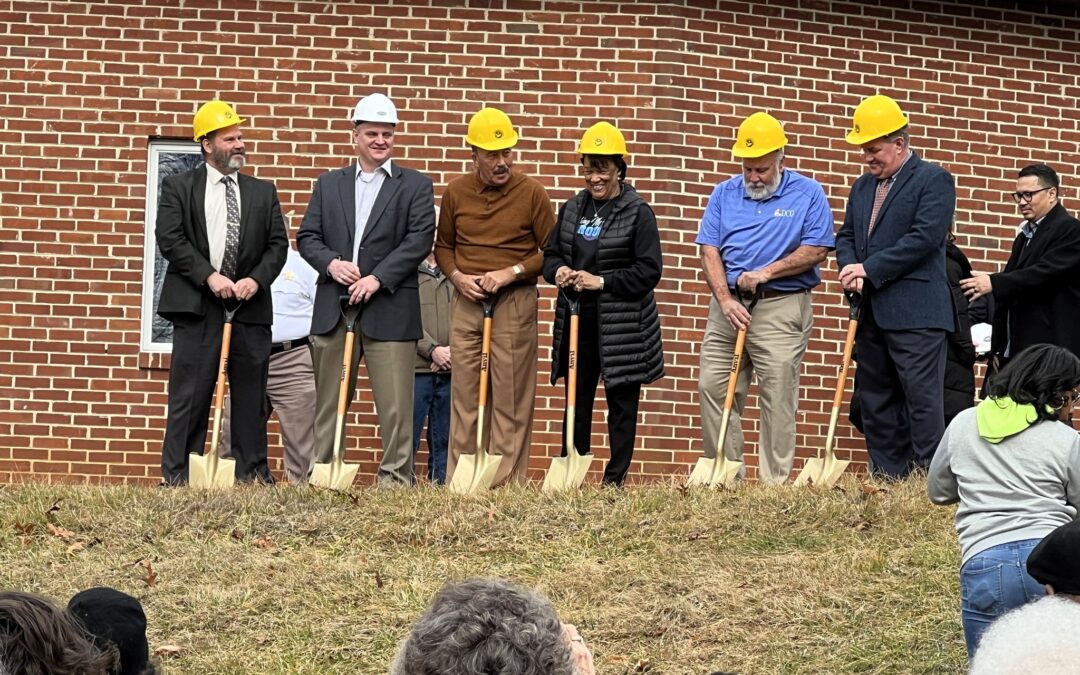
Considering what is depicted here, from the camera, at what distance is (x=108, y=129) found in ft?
41.6

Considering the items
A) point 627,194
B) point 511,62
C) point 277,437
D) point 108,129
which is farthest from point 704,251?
point 108,129

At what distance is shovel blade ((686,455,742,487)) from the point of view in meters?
Result: 10.2

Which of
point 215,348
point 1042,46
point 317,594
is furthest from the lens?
point 1042,46

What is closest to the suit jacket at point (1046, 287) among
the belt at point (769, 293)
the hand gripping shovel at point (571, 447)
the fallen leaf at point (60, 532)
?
the belt at point (769, 293)

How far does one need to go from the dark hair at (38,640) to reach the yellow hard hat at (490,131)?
23.1 feet

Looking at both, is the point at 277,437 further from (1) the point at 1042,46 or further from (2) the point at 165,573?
(1) the point at 1042,46

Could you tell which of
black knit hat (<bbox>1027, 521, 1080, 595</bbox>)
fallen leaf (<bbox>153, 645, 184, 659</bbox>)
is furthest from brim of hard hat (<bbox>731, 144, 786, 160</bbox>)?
black knit hat (<bbox>1027, 521, 1080, 595</bbox>)

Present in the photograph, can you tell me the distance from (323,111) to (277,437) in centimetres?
244

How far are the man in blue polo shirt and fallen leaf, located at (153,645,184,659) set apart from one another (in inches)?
154

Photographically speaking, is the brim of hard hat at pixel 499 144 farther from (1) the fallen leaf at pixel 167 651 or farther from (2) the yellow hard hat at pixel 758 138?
(1) the fallen leaf at pixel 167 651

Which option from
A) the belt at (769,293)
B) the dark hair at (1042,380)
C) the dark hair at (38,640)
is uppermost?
the belt at (769,293)

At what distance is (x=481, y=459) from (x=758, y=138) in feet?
8.42

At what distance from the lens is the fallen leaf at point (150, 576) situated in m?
8.32

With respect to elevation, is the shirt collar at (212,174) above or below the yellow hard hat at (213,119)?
below
